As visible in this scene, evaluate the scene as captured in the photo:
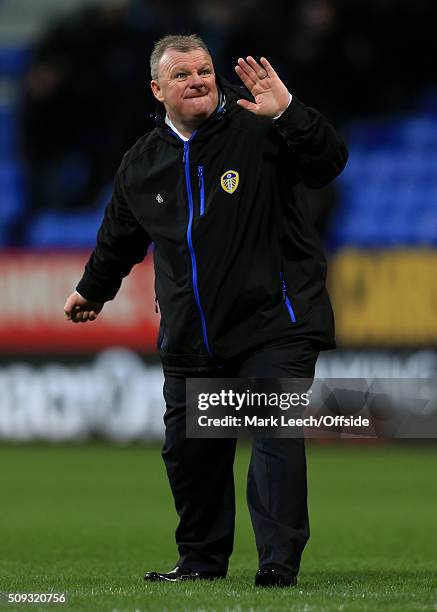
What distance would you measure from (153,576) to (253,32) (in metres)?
11.7

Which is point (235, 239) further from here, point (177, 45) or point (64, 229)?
point (64, 229)

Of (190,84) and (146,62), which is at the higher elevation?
(146,62)

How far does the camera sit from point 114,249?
20.1 ft

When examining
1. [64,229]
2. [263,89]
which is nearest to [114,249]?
[263,89]

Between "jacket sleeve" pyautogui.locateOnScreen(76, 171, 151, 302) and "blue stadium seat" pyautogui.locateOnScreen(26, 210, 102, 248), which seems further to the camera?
"blue stadium seat" pyautogui.locateOnScreen(26, 210, 102, 248)

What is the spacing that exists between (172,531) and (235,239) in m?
3.37

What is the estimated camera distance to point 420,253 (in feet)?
47.3

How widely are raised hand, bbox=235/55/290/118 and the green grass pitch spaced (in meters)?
1.74

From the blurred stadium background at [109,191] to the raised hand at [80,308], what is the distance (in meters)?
5.42

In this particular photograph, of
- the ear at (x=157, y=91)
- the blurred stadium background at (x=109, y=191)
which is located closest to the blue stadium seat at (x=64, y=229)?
the blurred stadium background at (x=109, y=191)

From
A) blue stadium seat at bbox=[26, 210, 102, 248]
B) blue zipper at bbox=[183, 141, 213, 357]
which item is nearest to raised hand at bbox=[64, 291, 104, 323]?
blue zipper at bbox=[183, 141, 213, 357]

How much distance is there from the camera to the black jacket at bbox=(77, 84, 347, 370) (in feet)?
18.4

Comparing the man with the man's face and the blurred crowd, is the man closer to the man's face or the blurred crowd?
the man's face

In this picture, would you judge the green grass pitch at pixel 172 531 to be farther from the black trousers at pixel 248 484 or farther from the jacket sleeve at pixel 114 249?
the jacket sleeve at pixel 114 249
